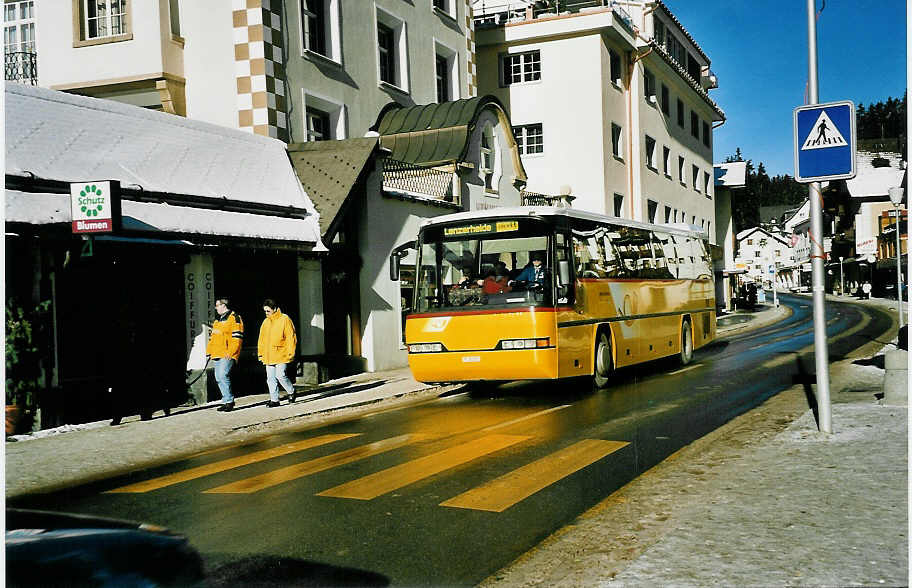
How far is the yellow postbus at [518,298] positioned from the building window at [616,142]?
855 inches

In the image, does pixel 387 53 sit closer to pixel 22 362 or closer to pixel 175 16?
pixel 175 16

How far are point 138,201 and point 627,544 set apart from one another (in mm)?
10872

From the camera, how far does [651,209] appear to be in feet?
136

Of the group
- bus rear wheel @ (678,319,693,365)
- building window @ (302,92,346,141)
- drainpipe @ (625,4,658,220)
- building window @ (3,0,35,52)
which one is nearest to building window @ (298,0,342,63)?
building window @ (302,92,346,141)

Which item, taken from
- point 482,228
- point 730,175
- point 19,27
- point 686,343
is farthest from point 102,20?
point 730,175

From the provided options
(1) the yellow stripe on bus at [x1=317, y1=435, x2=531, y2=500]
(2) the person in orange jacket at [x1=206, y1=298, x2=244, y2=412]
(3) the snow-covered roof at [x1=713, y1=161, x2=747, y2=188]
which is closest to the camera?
(1) the yellow stripe on bus at [x1=317, y1=435, x2=531, y2=500]

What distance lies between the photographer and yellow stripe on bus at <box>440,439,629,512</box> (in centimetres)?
689

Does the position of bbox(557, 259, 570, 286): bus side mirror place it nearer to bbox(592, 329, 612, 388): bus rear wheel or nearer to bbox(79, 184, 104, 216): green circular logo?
bbox(592, 329, 612, 388): bus rear wheel

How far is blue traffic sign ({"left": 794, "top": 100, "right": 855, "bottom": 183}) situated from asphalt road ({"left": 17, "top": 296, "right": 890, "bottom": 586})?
10.2 feet

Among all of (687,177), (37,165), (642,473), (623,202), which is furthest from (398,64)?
(687,177)

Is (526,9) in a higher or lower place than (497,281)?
higher

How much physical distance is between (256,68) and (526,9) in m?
23.2

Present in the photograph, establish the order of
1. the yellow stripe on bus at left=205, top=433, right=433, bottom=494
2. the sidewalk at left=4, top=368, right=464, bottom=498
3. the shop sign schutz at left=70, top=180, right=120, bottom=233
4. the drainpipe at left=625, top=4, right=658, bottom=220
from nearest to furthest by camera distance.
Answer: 1. the yellow stripe on bus at left=205, top=433, right=433, bottom=494
2. the sidewalk at left=4, top=368, right=464, bottom=498
3. the shop sign schutz at left=70, top=180, right=120, bottom=233
4. the drainpipe at left=625, top=4, right=658, bottom=220

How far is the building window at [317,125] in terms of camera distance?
20.7 m
